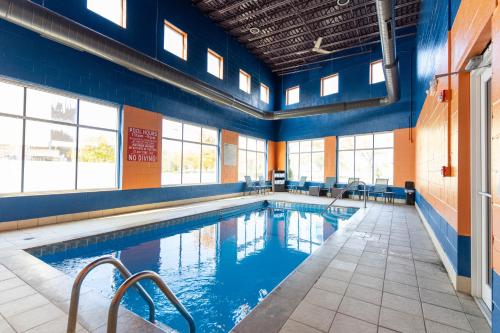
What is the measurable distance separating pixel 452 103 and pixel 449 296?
1935 millimetres

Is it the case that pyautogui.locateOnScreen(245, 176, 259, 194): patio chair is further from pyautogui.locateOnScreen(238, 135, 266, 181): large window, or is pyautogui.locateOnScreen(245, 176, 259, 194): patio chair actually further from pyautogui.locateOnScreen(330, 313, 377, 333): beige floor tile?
pyautogui.locateOnScreen(330, 313, 377, 333): beige floor tile

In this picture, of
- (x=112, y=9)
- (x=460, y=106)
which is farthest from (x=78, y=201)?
(x=460, y=106)

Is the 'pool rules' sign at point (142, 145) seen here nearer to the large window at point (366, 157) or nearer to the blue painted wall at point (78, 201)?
the blue painted wall at point (78, 201)

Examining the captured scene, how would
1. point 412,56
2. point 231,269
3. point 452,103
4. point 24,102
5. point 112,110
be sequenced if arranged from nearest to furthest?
point 452,103 < point 231,269 < point 24,102 < point 112,110 < point 412,56

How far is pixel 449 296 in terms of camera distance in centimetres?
209

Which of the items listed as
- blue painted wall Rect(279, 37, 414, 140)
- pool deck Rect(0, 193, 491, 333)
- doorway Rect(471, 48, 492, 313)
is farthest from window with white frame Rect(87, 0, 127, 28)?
blue painted wall Rect(279, 37, 414, 140)

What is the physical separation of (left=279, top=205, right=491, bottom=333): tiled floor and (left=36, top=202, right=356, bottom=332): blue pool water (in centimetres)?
70

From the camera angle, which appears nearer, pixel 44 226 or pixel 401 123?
pixel 44 226

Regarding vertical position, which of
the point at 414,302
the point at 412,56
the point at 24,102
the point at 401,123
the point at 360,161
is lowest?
the point at 414,302

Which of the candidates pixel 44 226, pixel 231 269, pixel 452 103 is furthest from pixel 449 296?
pixel 44 226

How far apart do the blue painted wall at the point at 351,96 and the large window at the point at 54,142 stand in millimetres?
8034

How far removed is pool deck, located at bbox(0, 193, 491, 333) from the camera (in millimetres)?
1656

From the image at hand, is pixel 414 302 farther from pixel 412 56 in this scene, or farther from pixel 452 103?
pixel 412 56

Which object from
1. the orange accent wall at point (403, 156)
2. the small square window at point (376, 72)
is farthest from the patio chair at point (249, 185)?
the small square window at point (376, 72)
